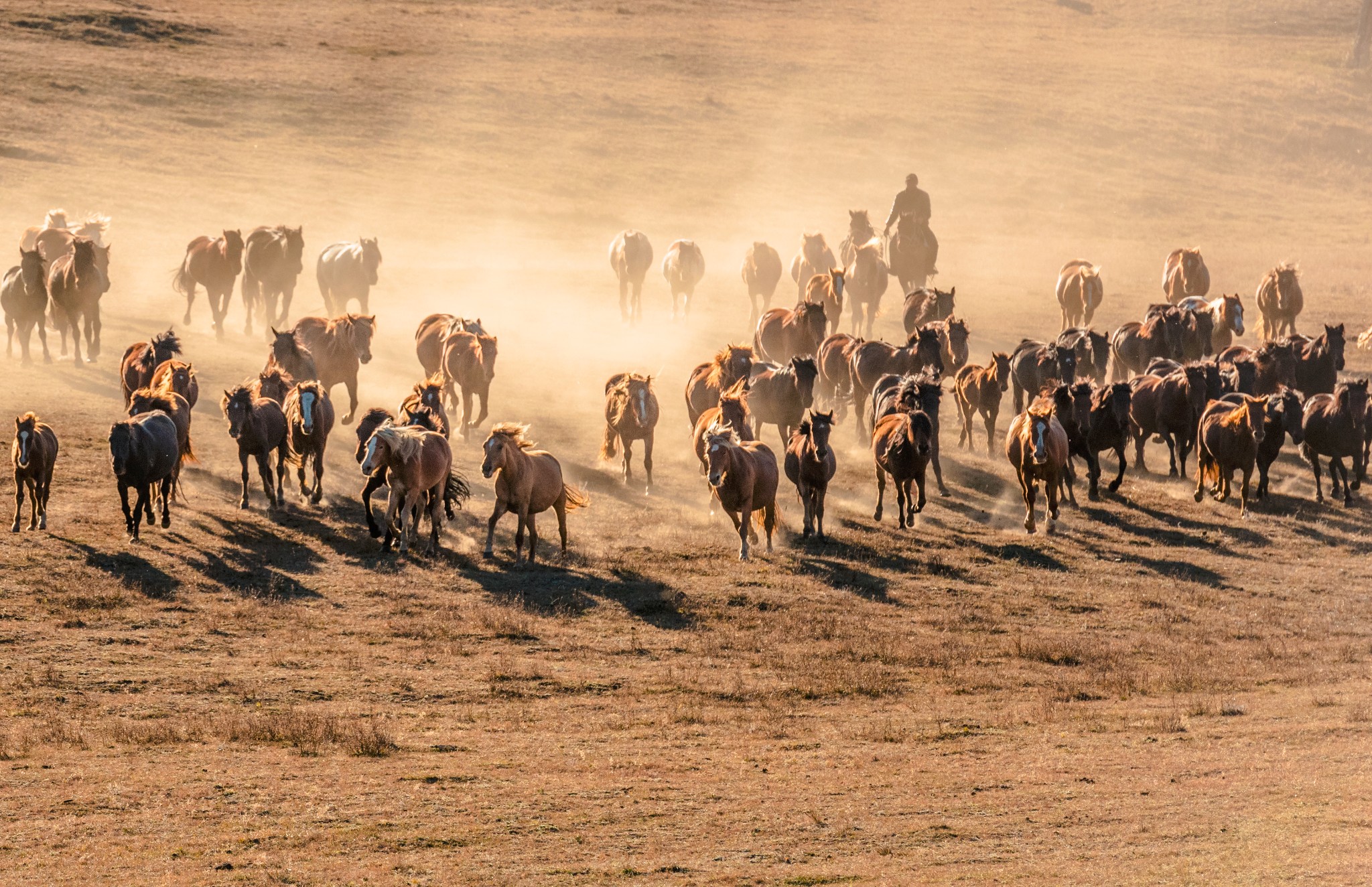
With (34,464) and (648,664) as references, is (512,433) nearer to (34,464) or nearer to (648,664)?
(648,664)

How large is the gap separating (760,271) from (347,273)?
10441 mm

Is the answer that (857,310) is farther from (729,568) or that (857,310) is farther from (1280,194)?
(1280,194)

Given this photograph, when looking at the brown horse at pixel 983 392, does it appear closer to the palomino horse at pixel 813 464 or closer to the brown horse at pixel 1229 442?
the brown horse at pixel 1229 442

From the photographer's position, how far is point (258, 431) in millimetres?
18734

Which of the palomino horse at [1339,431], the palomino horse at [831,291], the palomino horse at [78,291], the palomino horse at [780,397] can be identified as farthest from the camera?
the palomino horse at [831,291]

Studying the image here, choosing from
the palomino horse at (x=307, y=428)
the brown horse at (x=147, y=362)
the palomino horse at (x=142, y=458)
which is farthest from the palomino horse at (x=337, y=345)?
the palomino horse at (x=142, y=458)

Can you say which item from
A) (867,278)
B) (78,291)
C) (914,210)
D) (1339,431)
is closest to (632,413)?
(1339,431)

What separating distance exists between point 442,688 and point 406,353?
17991 millimetres

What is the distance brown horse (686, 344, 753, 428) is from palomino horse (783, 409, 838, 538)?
3794 millimetres

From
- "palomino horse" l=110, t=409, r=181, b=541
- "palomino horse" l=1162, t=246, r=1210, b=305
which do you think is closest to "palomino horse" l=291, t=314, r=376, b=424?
"palomino horse" l=110, t=409, r=181, b=541

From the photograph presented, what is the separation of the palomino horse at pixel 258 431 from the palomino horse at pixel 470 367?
506cm

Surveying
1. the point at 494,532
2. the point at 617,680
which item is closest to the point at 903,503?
the point at 494,532

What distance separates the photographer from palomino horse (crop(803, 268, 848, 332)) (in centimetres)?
3128

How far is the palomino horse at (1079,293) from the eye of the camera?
33781mm
